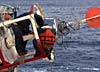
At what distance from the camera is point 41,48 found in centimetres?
2566

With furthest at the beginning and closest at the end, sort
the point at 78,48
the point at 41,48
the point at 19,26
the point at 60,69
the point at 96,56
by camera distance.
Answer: the point at 78,48 < the point at 96,56 < the point at 60,69 < the point at 19,26 < the point at 41,48

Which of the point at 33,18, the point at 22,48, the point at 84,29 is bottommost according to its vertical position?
the point at 84,29

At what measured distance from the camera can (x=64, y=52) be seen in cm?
10088

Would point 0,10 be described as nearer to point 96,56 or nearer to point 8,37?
point 8,37

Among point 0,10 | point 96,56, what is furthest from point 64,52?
point 0,10

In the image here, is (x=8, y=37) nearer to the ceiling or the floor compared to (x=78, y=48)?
nearer to the ceiling

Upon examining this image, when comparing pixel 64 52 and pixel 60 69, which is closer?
pixel 60 69

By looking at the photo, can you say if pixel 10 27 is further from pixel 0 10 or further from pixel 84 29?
pixel 84 29

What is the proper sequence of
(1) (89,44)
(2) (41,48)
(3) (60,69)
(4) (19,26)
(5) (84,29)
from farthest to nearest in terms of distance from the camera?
(5) (84,29)
(1) (89,44)
(3) (60,69)
(4) (19,26)
(2) (41,48)

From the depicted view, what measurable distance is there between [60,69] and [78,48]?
31584mm

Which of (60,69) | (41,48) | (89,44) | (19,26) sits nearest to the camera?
(41,48)

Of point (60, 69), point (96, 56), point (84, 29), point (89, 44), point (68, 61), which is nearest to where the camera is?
point (60, 69)

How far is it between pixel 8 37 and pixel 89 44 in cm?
9295

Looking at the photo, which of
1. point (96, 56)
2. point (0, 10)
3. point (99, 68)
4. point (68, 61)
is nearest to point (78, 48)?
point (96, 56)
